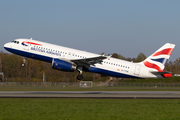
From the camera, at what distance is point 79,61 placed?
40.0m

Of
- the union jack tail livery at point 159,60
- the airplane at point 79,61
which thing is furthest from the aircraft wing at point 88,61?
the union jack tail livery at point 159,60

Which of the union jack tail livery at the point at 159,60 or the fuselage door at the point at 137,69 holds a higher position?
the union jack tail livery at the point at 159,60

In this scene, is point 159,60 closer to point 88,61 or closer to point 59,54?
point 88,61

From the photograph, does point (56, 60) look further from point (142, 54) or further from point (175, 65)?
point (175, 65)

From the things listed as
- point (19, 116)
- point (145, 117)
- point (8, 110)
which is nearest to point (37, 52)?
point (8, 110)

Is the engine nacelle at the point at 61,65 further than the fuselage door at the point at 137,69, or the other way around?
the fuselage door at the point at 137,69

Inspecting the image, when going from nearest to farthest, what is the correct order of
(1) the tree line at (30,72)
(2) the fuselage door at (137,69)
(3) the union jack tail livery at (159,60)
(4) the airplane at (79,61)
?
(4) the airplane at (79,61) < (2) the fuselage door at (137,69) < (3) the union jack tail livery at (159,60) < (1) the tree line at (30,72)

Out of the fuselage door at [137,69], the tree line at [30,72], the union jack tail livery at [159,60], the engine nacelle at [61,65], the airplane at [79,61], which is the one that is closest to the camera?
the engine nacelle at [61,65]

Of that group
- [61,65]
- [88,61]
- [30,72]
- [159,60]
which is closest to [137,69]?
[159,60]

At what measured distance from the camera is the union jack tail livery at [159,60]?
4563 cm

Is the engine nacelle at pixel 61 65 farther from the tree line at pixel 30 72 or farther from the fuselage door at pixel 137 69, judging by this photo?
the tree line at pixel 30 72

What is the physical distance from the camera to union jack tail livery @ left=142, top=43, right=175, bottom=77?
4563cm

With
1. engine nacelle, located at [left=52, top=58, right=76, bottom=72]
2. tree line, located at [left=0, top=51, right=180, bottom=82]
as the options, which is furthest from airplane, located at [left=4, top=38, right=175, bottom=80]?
tree line, located at [left=0, top=51, right=180, bottom=82]

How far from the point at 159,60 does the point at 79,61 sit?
1608 cm
